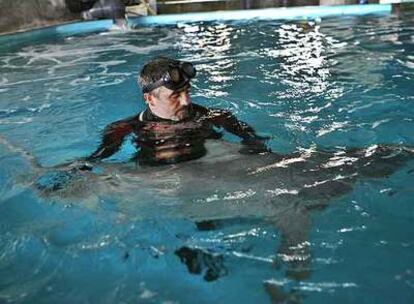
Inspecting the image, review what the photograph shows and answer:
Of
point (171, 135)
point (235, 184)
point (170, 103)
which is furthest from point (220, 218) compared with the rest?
point (170, 103)

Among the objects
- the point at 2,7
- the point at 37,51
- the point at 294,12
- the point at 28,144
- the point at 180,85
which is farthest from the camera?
the point at 294,12

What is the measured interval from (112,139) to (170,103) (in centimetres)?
60

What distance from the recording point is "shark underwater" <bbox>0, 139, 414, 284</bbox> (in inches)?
124

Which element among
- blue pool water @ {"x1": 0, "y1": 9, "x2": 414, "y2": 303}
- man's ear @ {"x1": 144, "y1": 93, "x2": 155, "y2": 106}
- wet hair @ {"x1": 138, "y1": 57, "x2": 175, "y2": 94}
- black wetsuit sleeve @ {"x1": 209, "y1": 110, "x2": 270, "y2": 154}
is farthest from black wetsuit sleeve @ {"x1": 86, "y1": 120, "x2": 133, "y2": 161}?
black wetsuit sleeve @ {"x1": 209, "y1": 110, "x2": 270, "y2": 154}

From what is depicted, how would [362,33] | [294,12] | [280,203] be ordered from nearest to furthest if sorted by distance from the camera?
[280,203]
[362,33]
[294,12]

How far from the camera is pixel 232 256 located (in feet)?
9.47

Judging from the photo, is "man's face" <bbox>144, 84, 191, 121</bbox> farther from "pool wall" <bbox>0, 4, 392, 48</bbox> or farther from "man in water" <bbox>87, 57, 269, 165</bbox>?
"pool wall" <bbox>0, 4, 392, 48</bbox>

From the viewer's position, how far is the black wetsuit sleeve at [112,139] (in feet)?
13.3

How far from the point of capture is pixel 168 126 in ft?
13.5

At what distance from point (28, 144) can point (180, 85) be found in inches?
91.5

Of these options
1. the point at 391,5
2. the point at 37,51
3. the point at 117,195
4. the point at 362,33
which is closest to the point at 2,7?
the point at 37,51

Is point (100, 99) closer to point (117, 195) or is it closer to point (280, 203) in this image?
point (117, 195)

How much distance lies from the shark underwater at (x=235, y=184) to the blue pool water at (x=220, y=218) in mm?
21

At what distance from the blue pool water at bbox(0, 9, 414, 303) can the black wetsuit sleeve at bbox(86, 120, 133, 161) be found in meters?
0.11
